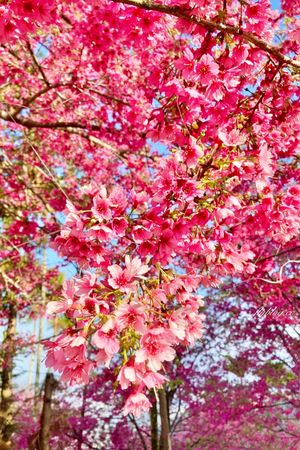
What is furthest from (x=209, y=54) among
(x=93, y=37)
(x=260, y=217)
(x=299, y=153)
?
(x=93, y=37)

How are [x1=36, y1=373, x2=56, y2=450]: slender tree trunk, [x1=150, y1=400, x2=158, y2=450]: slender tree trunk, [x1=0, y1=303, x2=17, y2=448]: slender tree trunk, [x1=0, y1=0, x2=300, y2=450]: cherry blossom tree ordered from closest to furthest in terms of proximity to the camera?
[x1=0, y1=0, x2=300, y2=450]: cherry blossom tree
[x1=36, y1=373, x2=56, y2=450]: slender tree trunk
[x1=150, y1=400, x2=158, y2=450]: slender tree trunk
[x1=0, y1=303, x2=17, y2=448]: slender tree trunk

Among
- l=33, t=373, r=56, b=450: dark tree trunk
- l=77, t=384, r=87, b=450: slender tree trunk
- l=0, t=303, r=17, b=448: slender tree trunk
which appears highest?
l=0, t=303, r=17, b=448: slender tree trunk

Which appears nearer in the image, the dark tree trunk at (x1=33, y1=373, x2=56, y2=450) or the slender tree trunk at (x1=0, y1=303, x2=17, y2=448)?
the dark tree trunk at (x1=33, y1=373, x2=56, y2=450)

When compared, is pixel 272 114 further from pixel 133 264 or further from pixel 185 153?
pixel 133 264

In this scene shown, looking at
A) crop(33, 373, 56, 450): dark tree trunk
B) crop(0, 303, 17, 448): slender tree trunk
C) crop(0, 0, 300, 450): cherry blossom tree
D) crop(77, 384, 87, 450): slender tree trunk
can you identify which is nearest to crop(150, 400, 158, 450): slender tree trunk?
crop(77, 384, 87, 450): slender tree trunk

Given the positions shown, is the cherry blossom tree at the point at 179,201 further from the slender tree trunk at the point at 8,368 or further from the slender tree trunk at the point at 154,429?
the slender tree trunk at the point at 8,368

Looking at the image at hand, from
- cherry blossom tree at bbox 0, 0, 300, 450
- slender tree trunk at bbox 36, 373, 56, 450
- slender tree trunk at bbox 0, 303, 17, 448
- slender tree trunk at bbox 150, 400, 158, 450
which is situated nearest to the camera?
cherry blossom tree at bbox 0, 0, 300, 450

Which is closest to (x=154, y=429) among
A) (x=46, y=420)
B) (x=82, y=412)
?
(x=82, y=412)

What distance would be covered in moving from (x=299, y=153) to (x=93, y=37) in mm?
3839

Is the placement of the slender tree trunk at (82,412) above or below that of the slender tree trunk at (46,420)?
above

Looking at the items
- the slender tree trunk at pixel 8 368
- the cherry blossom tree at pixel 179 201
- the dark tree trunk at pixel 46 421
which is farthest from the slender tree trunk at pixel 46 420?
the slender tree trunk at pixel 8 368

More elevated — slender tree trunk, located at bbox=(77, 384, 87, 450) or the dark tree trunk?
slender tree trunk, located at bbox=(77, 384, 87, 450)

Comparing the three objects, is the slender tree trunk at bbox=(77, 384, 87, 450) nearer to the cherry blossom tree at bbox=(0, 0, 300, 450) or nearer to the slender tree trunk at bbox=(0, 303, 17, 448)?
the slender tree trunk at bbox=(0, 303, 17, 448)

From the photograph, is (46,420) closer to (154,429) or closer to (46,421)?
(46,421)
